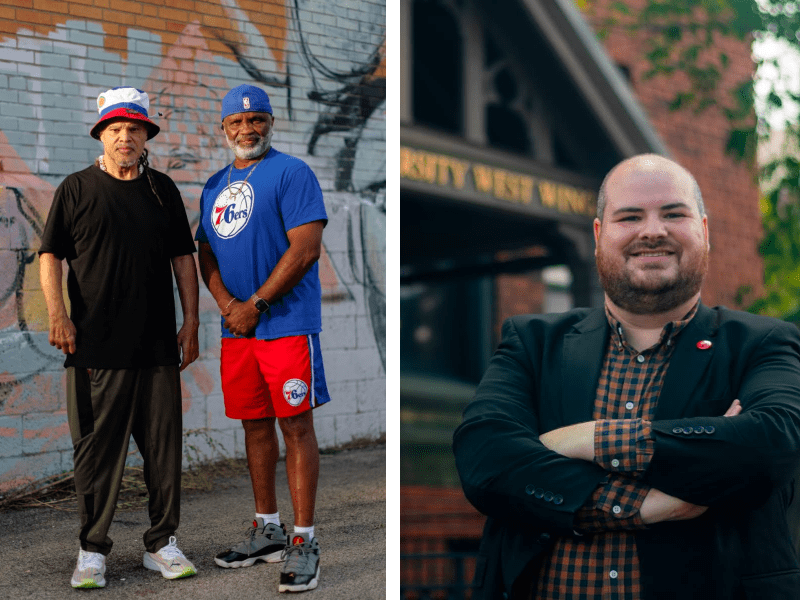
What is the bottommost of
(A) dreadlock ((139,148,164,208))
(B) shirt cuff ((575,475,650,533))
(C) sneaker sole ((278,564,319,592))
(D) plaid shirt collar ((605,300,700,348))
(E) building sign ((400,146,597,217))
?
(C) sneaker sole ((278,564,319,592))

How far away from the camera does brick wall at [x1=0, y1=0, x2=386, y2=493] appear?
13.5 ft

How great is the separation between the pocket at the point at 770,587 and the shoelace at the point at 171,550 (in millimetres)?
2082

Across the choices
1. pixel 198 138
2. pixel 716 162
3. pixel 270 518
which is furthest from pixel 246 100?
pixel 716 162

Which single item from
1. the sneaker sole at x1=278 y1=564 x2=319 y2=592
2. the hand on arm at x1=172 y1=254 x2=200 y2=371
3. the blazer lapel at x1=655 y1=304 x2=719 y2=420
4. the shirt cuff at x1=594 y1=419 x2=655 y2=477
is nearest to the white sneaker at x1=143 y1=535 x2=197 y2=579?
the sneaker sole at x1=278 y1=564 x2=319 y2=592

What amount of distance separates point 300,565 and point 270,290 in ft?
3.40

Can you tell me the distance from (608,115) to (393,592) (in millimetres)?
3553

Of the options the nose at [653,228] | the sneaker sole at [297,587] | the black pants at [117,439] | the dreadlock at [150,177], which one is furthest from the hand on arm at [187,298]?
the nose at [653,228]

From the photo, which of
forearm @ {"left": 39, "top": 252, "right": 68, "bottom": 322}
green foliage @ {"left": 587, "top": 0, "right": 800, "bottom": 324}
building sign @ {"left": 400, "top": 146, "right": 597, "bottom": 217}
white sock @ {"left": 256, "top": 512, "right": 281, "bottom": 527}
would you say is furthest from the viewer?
green foliage @ {"left": 587, "top": 0, "right": 800, "bottom": 324}

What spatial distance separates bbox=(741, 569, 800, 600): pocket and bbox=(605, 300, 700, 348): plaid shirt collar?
617 millimetres

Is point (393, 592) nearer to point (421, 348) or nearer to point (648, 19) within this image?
point (648, 19)

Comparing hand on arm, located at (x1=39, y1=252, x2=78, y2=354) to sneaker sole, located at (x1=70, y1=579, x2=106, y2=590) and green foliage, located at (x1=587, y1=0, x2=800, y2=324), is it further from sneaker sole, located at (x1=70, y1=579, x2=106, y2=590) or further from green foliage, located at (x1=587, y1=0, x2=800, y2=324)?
green foliage, located at (x1=587, y1=0, x2=800, y2=324)

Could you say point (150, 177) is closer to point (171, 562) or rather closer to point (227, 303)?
point (227, 303)

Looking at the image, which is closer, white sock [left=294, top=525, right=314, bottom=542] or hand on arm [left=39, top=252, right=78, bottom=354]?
hand on arm [left=39, top=252, right=78, bottom=354]

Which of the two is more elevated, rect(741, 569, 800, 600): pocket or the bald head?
the bald head
